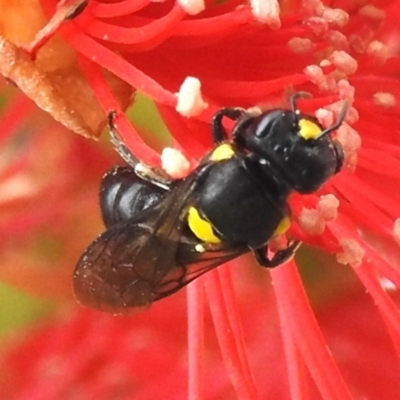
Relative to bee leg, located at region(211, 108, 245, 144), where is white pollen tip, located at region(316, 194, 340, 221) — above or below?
below

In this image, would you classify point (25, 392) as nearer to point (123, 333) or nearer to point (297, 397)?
point (123, 333)

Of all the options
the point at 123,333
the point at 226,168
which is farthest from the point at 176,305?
the point at 226,168

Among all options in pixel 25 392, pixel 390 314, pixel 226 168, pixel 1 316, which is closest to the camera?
pixel 226 168

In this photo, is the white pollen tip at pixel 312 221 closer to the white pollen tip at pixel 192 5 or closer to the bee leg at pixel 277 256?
the bee leg at pixel 277 256

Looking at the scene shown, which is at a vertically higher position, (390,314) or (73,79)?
(73,79)

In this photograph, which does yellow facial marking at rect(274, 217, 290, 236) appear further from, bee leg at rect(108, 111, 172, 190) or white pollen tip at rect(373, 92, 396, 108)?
white pollen tip at rect(373, 92, 396, 108)

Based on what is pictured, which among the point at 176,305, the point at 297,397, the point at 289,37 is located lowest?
the point at 176,305

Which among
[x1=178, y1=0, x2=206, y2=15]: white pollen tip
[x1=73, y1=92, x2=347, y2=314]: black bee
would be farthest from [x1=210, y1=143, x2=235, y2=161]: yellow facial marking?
[x1=178, y1=0, x2=206, y2=15]: white pollen tip
